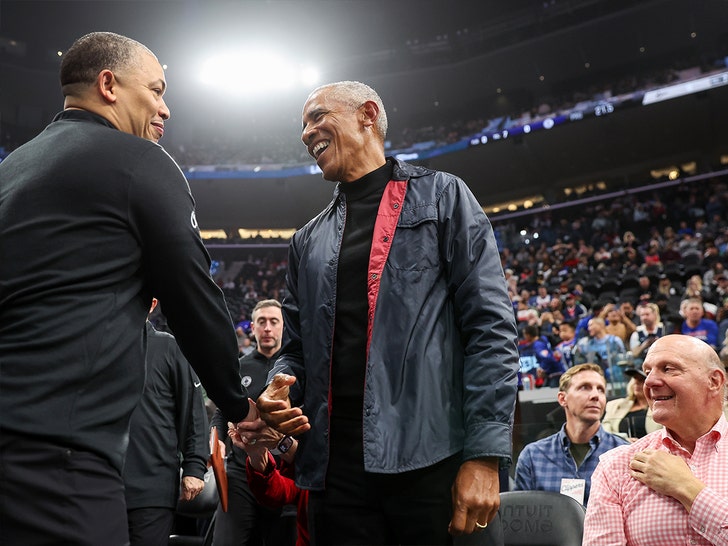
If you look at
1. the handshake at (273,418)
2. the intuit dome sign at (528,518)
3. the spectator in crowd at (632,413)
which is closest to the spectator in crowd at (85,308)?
the handshake at (273,418)

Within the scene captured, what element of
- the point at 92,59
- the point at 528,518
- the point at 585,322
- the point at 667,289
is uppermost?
the point at 92,59

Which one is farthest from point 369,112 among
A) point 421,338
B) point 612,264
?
point 612,264

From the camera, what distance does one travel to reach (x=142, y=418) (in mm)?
3082

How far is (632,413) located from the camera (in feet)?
14.9

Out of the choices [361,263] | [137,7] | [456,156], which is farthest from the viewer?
[456,156]

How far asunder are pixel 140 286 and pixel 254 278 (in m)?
21.3

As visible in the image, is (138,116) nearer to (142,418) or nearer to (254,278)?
(142,418)

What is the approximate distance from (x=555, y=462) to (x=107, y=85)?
2.82 m

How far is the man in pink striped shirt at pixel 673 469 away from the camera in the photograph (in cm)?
212

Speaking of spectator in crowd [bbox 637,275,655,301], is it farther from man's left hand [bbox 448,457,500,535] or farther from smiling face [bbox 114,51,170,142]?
smiling face [bbox 114,51,170,142]

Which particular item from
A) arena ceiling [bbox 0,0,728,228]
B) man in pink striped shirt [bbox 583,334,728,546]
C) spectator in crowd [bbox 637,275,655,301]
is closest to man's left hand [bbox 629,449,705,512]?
man in pink striped shirt [bbox 583,334,728,546]

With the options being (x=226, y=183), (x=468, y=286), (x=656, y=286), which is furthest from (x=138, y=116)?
(x=226, y=183)

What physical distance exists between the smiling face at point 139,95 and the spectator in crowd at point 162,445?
1.59 meters

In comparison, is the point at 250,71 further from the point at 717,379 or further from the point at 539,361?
the point at 717,379
